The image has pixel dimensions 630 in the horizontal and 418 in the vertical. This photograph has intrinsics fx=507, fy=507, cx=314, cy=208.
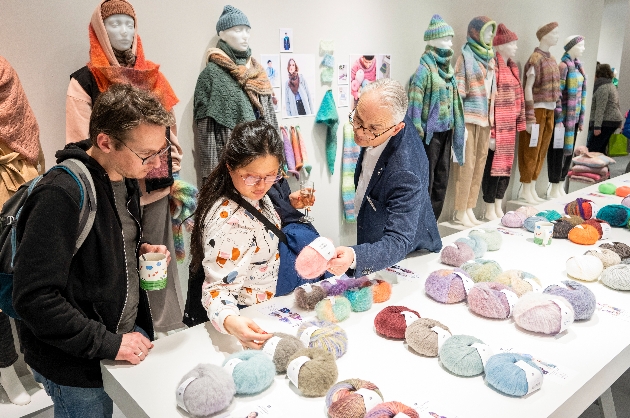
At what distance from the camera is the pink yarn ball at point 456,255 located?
2002 millimetres

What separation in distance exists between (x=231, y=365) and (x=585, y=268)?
1.35 metres

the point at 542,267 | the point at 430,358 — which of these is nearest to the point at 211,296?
the point at 430,358

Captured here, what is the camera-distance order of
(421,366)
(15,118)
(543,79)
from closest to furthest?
(421,366), (15,118), (543,79)

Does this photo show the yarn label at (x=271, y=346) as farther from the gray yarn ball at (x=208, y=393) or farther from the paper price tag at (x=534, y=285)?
the paper price tag at (x=534, y=285)

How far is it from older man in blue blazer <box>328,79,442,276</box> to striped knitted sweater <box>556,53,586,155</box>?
13.0 feet

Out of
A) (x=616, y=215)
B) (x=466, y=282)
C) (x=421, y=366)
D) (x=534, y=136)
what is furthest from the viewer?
(x=534, y=136)

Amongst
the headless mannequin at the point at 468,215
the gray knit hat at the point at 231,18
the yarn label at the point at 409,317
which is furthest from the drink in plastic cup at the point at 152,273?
the headless mannequin at the point at 468,215

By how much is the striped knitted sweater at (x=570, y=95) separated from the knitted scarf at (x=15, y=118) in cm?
475

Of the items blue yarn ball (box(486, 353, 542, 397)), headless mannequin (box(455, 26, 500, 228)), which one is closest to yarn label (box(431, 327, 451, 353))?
blue yarn ball (box(486, 353, 542, 397))

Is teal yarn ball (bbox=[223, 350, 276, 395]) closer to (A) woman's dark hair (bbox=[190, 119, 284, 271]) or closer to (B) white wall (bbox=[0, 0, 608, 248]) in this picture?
(A) woman's dark hair (bbox=[190, 119, 284, 271])

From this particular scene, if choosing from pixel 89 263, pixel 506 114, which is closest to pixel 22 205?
pixel 89 263

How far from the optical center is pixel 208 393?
1137 millimetres

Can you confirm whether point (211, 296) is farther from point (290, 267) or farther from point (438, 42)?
point (438, 42)

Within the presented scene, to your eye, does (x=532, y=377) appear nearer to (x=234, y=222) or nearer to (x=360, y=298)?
(x=360, y=298)
